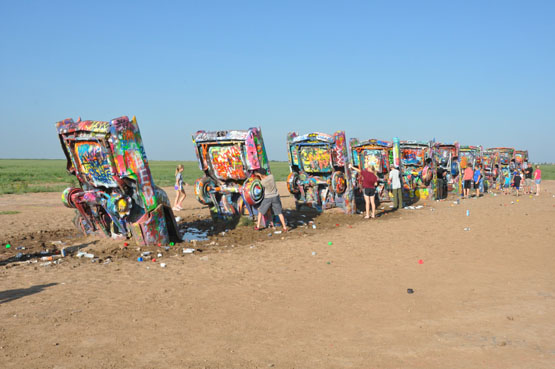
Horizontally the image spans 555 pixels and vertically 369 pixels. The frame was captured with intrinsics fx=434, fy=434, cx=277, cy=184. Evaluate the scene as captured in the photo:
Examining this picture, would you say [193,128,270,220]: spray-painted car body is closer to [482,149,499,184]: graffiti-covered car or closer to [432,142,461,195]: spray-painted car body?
[432,142,461,195]: spray-painted car body

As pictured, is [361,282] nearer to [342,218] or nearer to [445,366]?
[445,366]

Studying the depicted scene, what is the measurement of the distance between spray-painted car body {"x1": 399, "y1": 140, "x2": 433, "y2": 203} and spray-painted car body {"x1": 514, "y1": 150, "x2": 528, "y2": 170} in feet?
44.2

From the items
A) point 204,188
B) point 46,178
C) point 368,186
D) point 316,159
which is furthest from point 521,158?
point 46,178

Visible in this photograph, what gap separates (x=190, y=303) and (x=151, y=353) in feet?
4.90

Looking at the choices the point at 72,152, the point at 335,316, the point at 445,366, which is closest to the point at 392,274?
the point at 335,316

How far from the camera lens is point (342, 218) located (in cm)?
1314

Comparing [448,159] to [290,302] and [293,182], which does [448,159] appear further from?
[290,302]

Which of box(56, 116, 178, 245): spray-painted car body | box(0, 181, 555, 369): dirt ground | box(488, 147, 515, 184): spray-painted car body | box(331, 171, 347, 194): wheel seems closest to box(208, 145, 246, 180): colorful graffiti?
box(0, 181, 555, 369): dirt ground

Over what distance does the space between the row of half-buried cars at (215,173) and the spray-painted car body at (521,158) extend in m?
13.1

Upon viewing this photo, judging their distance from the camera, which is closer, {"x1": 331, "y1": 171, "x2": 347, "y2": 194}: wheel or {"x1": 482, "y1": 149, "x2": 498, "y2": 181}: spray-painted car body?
{"x1": 331, "y1": 171, "x2": 347, "y2": 194}: wheel

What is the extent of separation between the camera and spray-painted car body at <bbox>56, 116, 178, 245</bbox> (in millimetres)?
8586

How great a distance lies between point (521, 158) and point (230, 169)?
80.2 feet

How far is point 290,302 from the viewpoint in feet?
19.2

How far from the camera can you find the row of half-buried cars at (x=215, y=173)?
877cm
